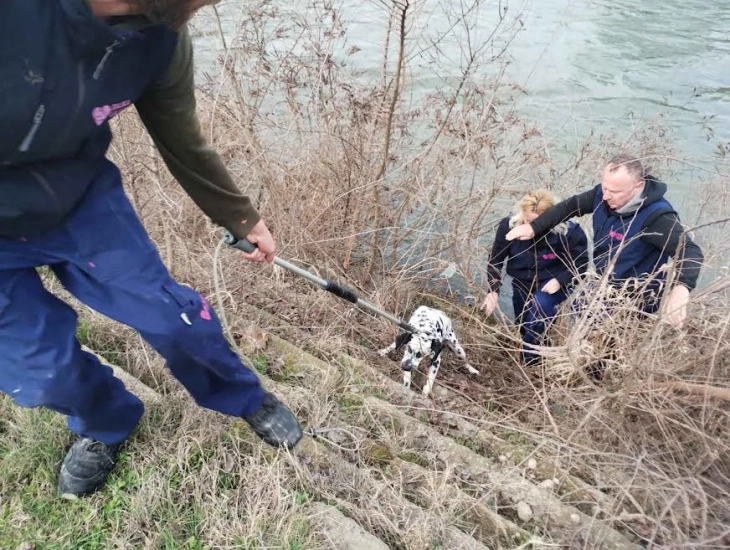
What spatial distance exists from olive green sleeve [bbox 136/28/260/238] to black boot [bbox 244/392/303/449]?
74 cm

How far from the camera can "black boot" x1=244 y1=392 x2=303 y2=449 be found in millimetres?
2328

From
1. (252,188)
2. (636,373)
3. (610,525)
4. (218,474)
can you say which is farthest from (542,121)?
(218,474)

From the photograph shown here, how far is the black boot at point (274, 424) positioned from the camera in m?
2.33

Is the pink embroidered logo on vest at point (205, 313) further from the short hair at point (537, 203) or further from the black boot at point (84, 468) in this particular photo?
the short hair at point (537, 203)

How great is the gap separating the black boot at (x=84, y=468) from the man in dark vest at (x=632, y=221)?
3.12 metres

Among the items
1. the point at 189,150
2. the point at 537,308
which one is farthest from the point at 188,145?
the point at 537,308

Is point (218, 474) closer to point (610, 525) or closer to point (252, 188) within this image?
point (610, 525)

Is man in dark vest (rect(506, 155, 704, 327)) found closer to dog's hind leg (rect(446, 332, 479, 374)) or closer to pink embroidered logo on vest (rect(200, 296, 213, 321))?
dog's hind leg (rect(446, 332, 479, 374))

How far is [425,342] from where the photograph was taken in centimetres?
407

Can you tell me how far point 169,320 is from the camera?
185cm

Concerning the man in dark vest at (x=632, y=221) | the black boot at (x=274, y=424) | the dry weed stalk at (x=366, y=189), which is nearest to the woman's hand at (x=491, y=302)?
the dry weed stalk at (x=366, y=189)

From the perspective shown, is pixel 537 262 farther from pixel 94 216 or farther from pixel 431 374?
pixel 94 216

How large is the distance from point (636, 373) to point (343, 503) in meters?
1.57

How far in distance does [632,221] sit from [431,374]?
177 centimetres
